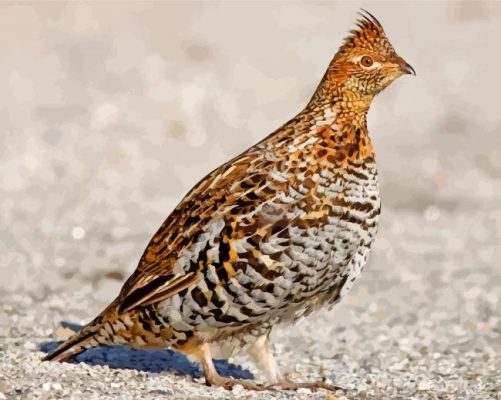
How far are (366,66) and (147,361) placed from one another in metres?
2.69

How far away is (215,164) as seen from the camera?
15.4 metres

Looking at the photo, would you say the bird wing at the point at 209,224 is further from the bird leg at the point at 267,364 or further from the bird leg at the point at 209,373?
the bird leg at the point at 267,364

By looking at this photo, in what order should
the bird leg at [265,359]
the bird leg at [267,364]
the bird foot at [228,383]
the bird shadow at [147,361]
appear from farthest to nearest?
the bird shadow at [147,361] < the bird leg at [265,359] < the bird leg at [267,364] < the bird foot at [228,383]

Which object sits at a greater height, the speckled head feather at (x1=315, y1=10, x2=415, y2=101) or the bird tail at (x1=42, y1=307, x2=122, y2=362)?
the speckled head feather at (x1=315, y1=10, x2=415, y2=101)

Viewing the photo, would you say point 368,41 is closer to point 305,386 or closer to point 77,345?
point 305,386

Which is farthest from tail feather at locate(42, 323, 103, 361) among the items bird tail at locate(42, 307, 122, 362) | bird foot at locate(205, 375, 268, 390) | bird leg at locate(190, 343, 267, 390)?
bird foot at locate(205, 375, 268, 390)

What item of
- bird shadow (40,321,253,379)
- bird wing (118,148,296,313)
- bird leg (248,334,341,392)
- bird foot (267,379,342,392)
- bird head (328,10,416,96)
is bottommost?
bird foot (267,379,342,392)

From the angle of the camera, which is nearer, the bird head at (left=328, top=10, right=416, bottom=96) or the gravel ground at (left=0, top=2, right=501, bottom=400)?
the bird head at (left=328, top=10, right=416, bottom=96)

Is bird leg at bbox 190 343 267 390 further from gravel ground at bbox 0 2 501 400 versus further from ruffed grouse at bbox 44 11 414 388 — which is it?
gravel ground at bbox 0 2 501 400

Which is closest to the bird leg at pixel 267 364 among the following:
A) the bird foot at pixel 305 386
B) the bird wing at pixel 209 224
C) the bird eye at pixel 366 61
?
the bird foot at pixel 305 386

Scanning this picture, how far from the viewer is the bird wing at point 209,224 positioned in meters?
7.67

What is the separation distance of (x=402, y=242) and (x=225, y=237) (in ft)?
19.5

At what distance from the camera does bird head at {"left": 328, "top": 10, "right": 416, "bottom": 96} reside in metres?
8.09

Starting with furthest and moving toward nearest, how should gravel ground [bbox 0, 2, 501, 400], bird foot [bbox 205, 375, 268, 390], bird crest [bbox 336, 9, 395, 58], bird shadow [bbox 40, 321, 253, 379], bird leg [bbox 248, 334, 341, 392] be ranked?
gravel ground [bbox 0, 2, 501, 400] → bird shadow [bbox 40, 321, 253, 379] → bird leg [bbox 248, 334, 341, 392] → bird crest [bbox 336, 9, 395, 58] → bird foot [bbox 205, 375, 268, 390]
